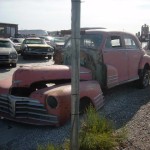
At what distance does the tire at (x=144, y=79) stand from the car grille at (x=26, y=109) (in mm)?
4584

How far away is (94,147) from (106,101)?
10.9 feet

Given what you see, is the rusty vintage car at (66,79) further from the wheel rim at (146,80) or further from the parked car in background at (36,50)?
the parked car in background at (36,50)

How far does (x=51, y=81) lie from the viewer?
669 centimetres

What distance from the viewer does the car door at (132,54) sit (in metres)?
8.87

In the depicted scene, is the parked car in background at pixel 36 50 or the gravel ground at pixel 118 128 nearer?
the gravel ground at pixel 118 128

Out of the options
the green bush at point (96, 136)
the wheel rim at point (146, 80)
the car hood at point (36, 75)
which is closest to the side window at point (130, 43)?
the wheel rim at point (146, 80)

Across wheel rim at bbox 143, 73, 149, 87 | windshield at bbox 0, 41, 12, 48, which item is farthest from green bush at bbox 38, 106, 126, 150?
windshield at bbox 0, 41, 12, 48

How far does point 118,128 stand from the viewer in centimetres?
558

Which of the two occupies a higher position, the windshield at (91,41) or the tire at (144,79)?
the windshield at (91,41)

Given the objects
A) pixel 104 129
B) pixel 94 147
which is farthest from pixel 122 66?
pixel 94 147

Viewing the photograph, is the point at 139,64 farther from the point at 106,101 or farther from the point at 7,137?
the point at 7,137

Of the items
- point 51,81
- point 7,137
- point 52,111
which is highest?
point 51,81

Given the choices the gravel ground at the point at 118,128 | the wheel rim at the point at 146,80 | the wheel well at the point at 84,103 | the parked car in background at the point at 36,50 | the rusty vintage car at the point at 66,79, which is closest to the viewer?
the gravel ground at the point at 118,128

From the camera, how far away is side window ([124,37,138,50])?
8.95 m
